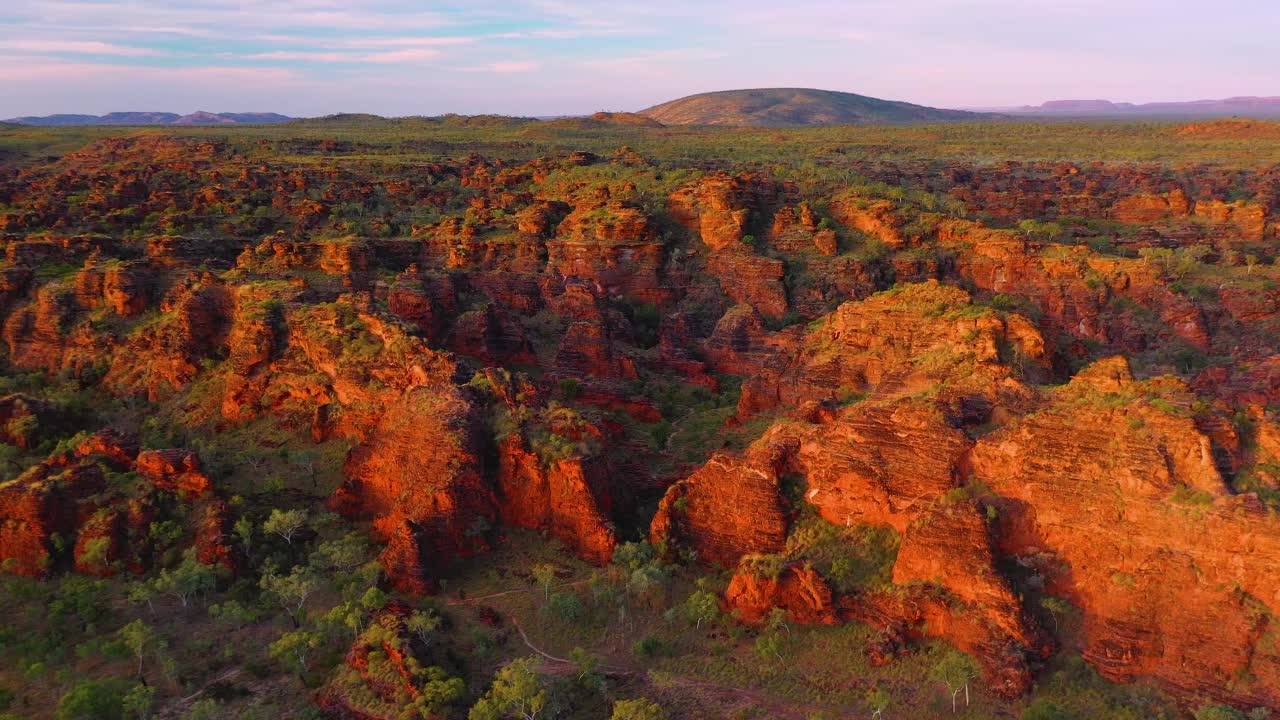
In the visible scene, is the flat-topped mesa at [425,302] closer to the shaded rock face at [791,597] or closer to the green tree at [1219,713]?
the shaded rock face at [791,597]

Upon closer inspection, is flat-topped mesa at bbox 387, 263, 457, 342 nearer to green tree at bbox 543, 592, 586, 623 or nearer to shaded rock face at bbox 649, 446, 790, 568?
shaded rock face at bbox 649, 446, 790, 568

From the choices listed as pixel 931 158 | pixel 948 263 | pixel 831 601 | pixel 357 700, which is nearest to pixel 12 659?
pixel 357 700

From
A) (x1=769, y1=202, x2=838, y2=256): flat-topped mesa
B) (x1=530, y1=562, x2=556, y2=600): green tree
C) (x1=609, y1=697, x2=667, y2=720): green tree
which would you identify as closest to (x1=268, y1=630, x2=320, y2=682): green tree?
(x1=530, y1=562, x2=556, y2=600): green tree

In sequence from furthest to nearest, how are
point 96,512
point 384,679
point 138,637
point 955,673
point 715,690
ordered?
point 96,512 < point 138,637 < point 715,690 < point 384,679 < point 955,673

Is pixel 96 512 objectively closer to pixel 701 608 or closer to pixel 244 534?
pixel 244 534

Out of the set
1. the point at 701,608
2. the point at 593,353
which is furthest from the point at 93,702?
the point at 593,353

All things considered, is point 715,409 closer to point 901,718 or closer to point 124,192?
point 901,718
